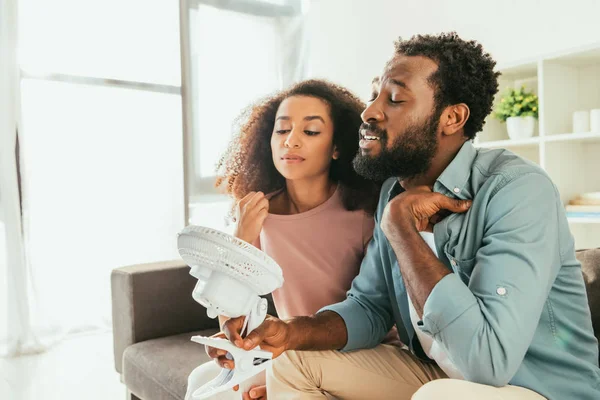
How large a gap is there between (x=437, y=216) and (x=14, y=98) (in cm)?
297

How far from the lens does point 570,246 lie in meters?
1.07

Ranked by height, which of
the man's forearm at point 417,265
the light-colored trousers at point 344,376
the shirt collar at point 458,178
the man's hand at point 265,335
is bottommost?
the light-colored trousers at point 344,376

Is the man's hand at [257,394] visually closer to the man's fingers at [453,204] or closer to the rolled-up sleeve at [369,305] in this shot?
the rolled-up sleeve at [369,305]

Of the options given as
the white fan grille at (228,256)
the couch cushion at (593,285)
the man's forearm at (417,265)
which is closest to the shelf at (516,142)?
the couch cushion at (593,285)

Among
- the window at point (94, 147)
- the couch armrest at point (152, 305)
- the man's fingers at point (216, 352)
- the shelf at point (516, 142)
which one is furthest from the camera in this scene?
the window at point (94, 147)

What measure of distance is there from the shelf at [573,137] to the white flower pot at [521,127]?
0.14 m

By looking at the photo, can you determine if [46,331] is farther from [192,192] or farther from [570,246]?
[570,246]

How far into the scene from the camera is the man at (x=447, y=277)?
0.95 m

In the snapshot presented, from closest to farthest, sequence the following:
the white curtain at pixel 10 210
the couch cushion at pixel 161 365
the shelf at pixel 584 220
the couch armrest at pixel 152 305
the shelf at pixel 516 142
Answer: the couch cushion at pixel 161 365 → the couch armrest at pixel 152 305 → the shelf at pixel 584 220 → the shelf at pixel 516 142 → the white curtain at pixel 10 210

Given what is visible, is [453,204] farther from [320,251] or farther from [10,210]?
[10,210]

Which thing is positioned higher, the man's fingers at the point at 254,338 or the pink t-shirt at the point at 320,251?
the pink t-shirt at the point at 320,251

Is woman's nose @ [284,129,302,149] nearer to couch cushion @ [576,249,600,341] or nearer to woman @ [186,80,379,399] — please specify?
woman @ [186,80,379,399]

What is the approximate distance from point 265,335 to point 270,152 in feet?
2.20

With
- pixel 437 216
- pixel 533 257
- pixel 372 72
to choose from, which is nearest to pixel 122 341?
pixel 437 216
